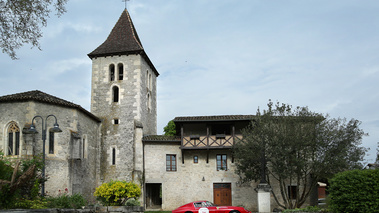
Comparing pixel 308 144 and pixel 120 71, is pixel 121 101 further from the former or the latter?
pixel 308 144

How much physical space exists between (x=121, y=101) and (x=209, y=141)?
7.41 metres

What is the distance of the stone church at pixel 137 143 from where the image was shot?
24859mm

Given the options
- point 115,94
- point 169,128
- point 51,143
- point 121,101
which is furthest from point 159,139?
point 169,128

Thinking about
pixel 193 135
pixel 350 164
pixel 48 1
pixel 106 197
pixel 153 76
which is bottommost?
pixel 106 197

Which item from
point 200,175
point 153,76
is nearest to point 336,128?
point 200,175

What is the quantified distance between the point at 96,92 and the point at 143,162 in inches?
268

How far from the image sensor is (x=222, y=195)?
88.5ft

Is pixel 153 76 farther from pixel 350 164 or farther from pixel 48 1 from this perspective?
pixel 48 1

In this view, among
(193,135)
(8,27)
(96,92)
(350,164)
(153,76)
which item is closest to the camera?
(8,27)

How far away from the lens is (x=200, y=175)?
1069 inches

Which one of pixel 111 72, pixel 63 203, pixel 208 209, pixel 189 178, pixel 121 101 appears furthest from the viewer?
pixel 111 72

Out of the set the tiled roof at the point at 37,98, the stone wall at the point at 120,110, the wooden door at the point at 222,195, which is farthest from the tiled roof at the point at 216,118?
the tiled roof at the point at 37,98

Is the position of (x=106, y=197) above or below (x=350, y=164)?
below

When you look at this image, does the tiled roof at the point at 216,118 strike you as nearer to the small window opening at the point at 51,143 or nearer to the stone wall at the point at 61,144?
the stone wall at the point at 61,144
